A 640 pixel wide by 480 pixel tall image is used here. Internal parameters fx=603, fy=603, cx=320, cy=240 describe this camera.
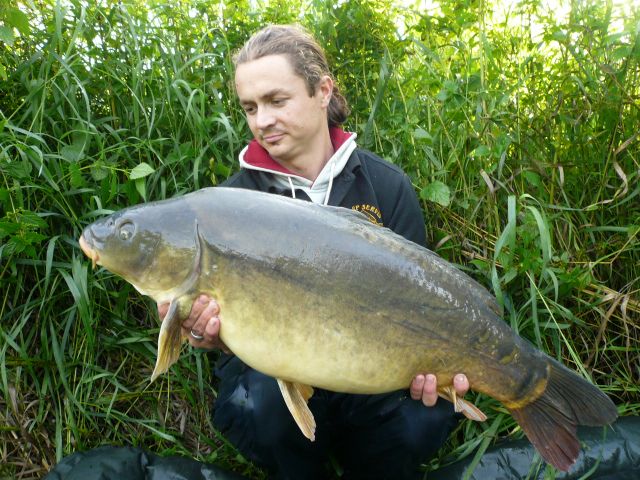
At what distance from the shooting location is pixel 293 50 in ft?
6.57

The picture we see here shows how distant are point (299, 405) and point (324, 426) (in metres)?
0.41

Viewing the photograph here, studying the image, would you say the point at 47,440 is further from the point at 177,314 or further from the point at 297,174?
the point at 297,174

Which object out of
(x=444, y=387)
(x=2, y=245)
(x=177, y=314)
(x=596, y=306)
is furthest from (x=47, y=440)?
(x=596, y=306)

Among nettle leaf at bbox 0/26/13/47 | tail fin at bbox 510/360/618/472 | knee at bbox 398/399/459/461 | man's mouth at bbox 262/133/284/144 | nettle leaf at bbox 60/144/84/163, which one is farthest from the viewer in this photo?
nettle leaf at bbox 60/144/84/163

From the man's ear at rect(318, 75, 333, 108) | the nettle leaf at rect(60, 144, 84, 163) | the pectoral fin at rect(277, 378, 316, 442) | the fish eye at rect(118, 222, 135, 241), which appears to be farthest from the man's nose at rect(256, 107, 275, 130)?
the pectoral fin at rect(277, 378, 316, 442)

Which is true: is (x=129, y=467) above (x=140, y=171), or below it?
below

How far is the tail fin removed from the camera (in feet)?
5.09

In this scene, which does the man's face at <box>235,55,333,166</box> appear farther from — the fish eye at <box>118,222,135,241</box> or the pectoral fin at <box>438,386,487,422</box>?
the pectoral fin at <box>438,386,487,422</box>

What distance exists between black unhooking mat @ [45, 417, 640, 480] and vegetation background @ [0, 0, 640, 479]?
0.31ft

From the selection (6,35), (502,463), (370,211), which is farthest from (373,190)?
(6,35)

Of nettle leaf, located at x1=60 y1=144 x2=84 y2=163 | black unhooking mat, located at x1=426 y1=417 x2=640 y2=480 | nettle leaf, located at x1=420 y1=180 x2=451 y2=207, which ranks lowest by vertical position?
black unhooking mat, located at x1=426 y1=417 x2=640 y2=480

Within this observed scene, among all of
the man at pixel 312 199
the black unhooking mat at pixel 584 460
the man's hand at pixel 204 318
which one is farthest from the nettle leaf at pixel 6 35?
the black unhooking mat at pixel 584 460

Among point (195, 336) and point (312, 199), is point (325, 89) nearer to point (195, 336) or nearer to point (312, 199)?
point (312, 199)

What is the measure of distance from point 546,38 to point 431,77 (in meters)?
0.47
